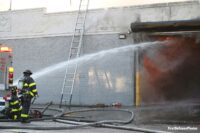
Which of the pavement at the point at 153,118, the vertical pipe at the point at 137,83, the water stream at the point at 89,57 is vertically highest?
the water stream at the point at 89,57

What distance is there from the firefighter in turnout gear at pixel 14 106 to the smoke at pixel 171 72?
5296 millimetres

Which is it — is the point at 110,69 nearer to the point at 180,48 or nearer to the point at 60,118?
the point at 180,48

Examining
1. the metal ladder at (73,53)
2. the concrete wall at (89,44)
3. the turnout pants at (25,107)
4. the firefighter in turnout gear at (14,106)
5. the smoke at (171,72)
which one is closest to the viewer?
the turnout pants at (25,107)

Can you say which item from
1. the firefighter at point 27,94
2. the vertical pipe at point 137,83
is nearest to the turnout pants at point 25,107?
the firefighter at point 27,94

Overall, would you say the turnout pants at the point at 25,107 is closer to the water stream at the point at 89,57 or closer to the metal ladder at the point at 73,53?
the metal ladder at the point at 73,53

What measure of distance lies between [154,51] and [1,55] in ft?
19.1

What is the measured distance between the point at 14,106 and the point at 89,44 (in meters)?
5.57

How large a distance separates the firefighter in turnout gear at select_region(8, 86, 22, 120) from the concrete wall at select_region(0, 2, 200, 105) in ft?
15.9

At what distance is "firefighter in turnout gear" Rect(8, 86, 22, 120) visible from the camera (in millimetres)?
11812

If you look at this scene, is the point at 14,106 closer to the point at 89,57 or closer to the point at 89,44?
the point at 89,44

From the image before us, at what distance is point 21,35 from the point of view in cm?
1831

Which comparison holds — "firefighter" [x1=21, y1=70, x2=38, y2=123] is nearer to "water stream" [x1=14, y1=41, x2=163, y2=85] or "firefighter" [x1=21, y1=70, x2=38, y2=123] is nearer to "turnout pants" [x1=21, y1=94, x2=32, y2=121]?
"turnout pants" [x1=21, y1=94, x2=32, y2=121]

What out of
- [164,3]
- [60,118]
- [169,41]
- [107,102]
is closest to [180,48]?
[169,41]

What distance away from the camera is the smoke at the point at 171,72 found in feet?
51.0
